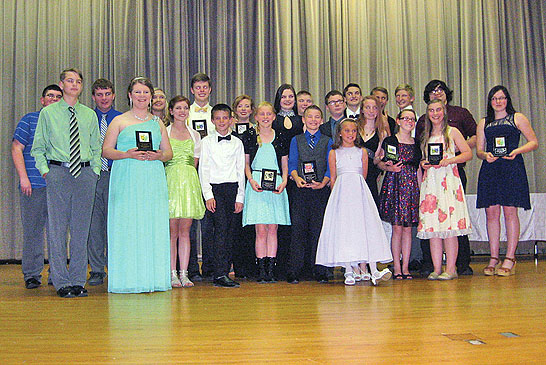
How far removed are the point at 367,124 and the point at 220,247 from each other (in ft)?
5.42

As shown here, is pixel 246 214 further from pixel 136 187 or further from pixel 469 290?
pixel 469 290

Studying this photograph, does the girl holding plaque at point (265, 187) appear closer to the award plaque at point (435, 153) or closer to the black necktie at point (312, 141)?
the black necktie at point (312, 141)

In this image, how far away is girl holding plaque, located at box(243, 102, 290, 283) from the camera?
470cm

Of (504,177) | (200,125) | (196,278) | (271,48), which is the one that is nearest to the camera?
(504,177)

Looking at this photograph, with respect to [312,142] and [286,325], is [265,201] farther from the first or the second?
[286,325]

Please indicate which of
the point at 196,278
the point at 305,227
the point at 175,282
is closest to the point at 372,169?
the point at 305,227

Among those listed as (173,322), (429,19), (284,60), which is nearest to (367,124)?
(173,322)

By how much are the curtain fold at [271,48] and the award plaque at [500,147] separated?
325 centimetres

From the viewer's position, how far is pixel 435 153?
4.62 metres

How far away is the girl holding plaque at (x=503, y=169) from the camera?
15.8ft

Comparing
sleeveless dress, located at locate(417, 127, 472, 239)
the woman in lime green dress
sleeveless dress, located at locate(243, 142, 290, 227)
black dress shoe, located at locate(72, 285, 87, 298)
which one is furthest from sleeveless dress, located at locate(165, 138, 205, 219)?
sleeveless dress, located at locate(417, 127, 472, 239)

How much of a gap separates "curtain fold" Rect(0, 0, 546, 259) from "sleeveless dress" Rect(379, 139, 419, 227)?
3.32 metres

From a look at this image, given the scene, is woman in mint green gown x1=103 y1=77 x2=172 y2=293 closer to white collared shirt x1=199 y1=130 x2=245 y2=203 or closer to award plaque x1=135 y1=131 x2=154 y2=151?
award plaque x1=135 y1=131 x2=154 y2=151

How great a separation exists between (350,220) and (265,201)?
731 mm
